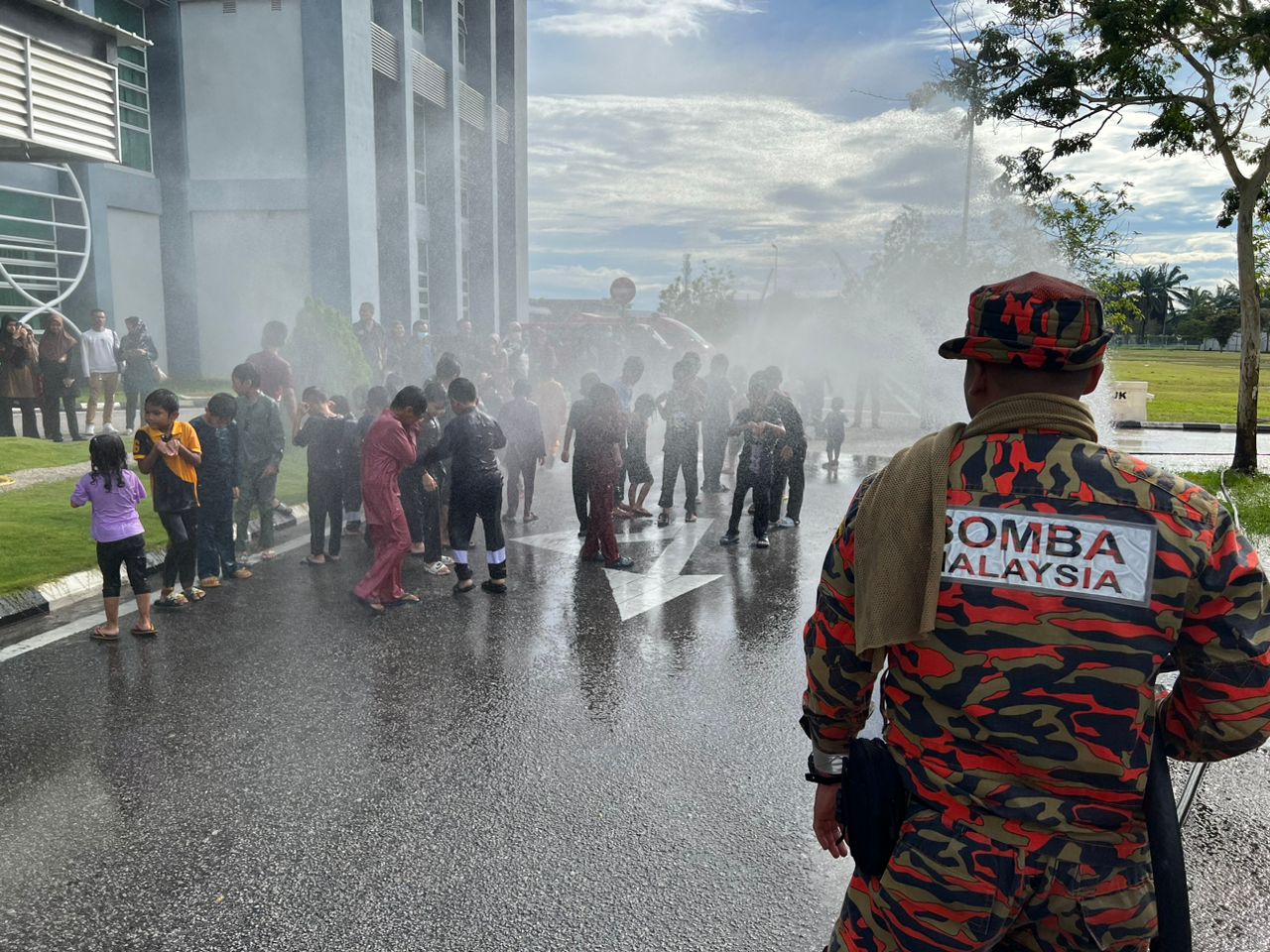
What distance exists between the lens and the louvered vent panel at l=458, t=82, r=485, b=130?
27.8m

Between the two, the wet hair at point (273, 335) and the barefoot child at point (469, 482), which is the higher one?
the wet hair at point (273, 335)

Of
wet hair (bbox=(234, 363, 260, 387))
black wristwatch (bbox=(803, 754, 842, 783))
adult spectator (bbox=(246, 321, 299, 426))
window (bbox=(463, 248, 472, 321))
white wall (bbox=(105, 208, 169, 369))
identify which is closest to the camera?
black wristwatch (bbox=(803, 754, 842, 783))

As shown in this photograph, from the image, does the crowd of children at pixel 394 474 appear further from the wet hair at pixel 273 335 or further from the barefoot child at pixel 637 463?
the wet hair at pixel 273 335

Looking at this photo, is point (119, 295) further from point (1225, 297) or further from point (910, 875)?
point (1225, 297)

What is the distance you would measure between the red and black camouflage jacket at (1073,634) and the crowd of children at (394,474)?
556 cm

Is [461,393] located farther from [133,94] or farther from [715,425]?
[133,94]

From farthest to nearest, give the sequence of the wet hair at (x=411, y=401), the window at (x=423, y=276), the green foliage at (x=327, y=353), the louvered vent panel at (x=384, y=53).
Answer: the window at (x=423, y=276) → the louvered vent panel at (x=384, y=53) → the green foliage at (x=327, y=353) → the wet hair at (x=411, y=401)

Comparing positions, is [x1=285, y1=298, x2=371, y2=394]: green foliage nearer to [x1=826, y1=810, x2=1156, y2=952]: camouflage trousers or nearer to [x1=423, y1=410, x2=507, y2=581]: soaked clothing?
[x1=423, y1=410, x2=507, y2=581]: soaked clothing

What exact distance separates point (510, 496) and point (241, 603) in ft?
13.5

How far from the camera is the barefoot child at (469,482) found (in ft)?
24.4

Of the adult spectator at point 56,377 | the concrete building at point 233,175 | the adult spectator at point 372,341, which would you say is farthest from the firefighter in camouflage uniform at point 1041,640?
the concrete building at point 233,175

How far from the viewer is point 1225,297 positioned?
332 ft

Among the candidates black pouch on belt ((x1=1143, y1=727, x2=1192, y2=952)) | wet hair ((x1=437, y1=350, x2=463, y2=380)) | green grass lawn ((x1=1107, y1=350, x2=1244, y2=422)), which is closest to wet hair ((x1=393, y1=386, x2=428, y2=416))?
wet hair ((x1=437, y1=350, x2=463, y2=380))

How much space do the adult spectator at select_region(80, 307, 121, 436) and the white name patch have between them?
1351cm
